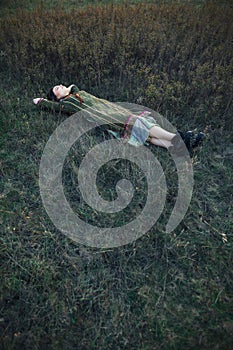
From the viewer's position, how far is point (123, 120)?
301 cm

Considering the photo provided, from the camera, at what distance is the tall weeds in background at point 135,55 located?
11.5 ft

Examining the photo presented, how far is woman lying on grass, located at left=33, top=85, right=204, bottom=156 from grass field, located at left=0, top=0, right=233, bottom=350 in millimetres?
137

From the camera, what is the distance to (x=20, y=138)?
10.3 feet

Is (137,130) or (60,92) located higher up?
(60,92)

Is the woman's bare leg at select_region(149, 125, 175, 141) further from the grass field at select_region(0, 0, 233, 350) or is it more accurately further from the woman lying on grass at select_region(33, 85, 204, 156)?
the grass field at select_region(0, 0, 233, 350)

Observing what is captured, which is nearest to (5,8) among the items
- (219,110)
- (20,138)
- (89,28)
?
(89,28)

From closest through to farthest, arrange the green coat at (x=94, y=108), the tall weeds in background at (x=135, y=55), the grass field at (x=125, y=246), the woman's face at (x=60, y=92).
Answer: the grass field at (x=125, y=246), the green coat at (x=94, y=108), the woman's face at (x=60, y=92), the tall weeds in background at (x=135, y=55)

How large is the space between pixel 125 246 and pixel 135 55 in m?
2.91

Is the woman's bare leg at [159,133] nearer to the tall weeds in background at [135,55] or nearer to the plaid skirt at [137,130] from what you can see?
the plaid skirt at [137,130]

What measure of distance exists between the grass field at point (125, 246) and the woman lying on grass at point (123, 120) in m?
0.14

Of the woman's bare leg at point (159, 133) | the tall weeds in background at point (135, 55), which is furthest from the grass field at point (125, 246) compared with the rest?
the woman's bare leg at point (159, 133)

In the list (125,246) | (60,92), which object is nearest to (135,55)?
(60,92)

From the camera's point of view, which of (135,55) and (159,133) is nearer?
(159,133)

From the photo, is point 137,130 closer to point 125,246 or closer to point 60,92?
point 60,92
